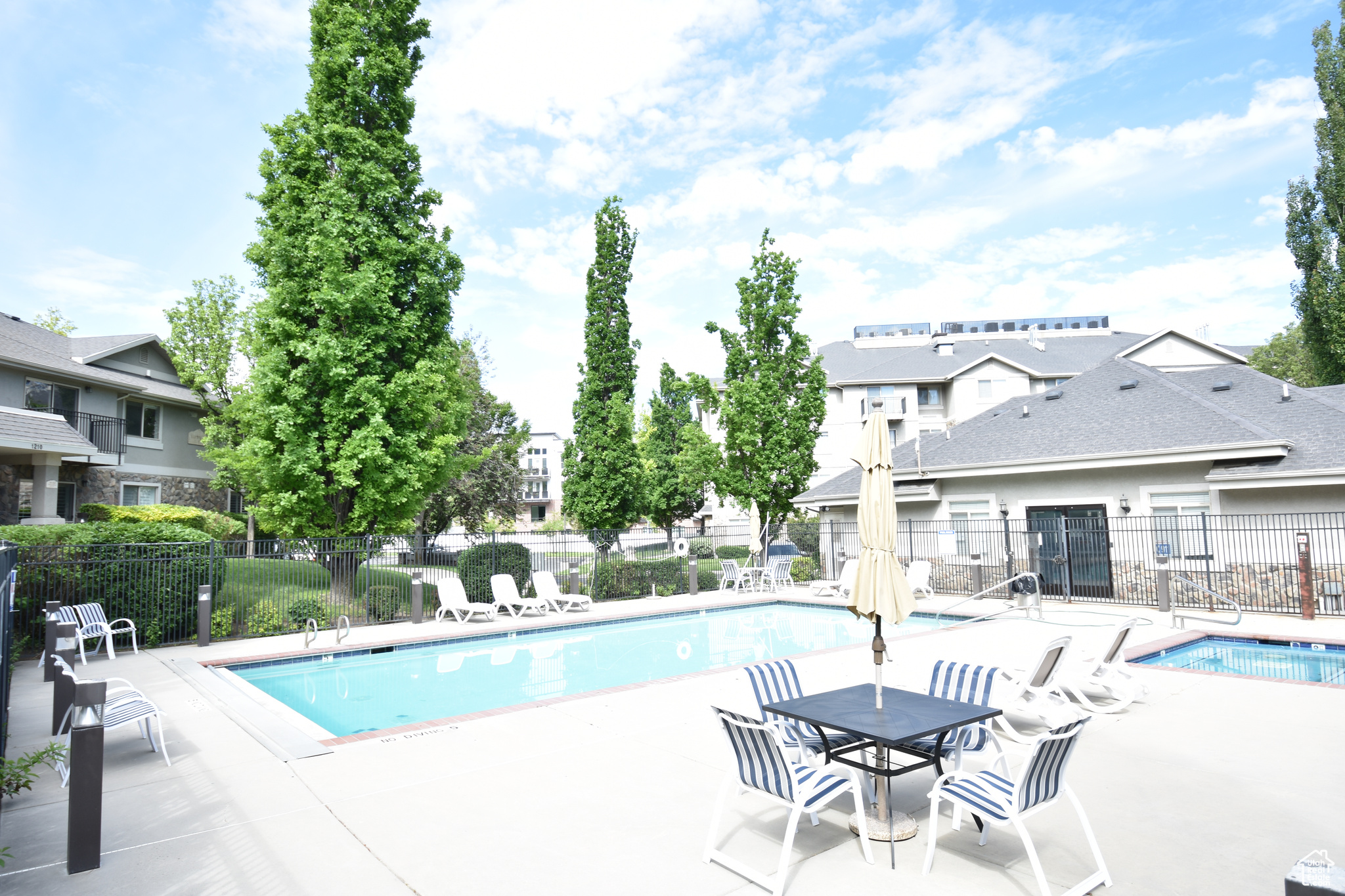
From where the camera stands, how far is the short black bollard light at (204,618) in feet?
44.3

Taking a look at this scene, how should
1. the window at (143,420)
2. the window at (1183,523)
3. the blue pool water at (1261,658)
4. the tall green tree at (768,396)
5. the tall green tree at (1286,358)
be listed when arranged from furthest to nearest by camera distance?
the tall green tree at (1286,358)
the window at (143,420)
the tall green tree at (768,396)
the window at (1183,523)
the blue pool water at (1261,658)

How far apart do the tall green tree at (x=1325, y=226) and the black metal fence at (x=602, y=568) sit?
20355 millimetres

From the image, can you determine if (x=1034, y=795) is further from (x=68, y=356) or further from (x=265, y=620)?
(x=68, y=356)

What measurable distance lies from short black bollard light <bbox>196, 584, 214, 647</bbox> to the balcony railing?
1434cm

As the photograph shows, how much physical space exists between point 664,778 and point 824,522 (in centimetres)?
2046

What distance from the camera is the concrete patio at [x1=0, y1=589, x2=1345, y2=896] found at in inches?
162

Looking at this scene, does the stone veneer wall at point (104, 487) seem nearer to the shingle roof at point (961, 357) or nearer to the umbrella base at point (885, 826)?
the umbrella base at point (885, 826)

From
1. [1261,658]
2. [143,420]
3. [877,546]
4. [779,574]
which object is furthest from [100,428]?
[1261,658]

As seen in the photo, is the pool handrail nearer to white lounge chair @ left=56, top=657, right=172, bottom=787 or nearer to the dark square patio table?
the dark square patio table

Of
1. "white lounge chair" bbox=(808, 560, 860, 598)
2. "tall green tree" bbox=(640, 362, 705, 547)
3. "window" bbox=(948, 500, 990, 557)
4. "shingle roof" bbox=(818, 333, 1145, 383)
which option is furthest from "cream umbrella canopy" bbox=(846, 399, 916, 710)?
"shingle roof" bbox=(818, 333, 1145, 383)

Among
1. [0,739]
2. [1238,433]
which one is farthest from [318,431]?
[1238,433]

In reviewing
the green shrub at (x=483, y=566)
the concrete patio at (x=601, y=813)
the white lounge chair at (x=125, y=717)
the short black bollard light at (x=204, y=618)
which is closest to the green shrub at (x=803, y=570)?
the green shrub at (x=483, y=566)

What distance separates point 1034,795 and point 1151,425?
18625 mm

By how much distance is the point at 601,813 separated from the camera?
5.09m
